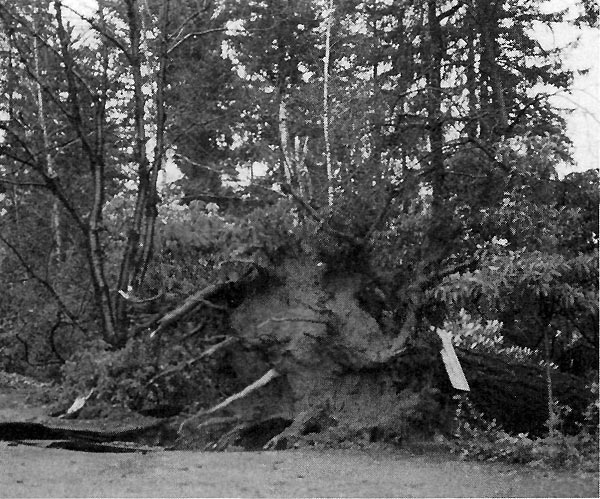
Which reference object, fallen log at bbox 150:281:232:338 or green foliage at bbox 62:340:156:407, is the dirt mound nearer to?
fallen log at bbox 150:281:232:338

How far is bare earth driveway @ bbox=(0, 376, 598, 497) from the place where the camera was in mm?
4461

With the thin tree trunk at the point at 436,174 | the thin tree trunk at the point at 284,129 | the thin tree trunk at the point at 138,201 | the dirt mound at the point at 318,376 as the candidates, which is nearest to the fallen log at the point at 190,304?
the dirt mound at the point at 318,376

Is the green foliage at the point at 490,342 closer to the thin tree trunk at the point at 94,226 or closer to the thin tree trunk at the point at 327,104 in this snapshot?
the thin tree trunk at the point at 327,104

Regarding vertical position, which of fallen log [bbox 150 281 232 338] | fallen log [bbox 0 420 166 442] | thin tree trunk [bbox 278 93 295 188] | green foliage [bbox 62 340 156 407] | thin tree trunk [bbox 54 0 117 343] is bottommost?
fallen log [bbox 0 420 166 442]

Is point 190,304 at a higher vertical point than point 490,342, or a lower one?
higher

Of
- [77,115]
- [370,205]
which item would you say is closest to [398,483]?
[370,205]

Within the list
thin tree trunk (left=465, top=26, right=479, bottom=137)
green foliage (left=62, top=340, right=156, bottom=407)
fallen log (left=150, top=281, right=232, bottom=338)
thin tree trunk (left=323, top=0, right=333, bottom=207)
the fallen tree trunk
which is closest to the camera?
the fallen tree trunk

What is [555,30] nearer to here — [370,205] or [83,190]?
[370,205]

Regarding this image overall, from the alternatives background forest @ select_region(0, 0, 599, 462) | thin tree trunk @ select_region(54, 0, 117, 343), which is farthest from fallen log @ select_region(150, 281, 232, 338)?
thin tree trunk @ select_region(54, 0, 117, 343)

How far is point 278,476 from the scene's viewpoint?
5.13 m

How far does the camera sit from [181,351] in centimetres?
805

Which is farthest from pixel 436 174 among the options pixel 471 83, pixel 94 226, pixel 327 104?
pixel 327 104

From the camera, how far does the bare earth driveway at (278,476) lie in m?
4.46

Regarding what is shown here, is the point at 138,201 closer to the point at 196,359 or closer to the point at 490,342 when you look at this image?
the point at 196,359
